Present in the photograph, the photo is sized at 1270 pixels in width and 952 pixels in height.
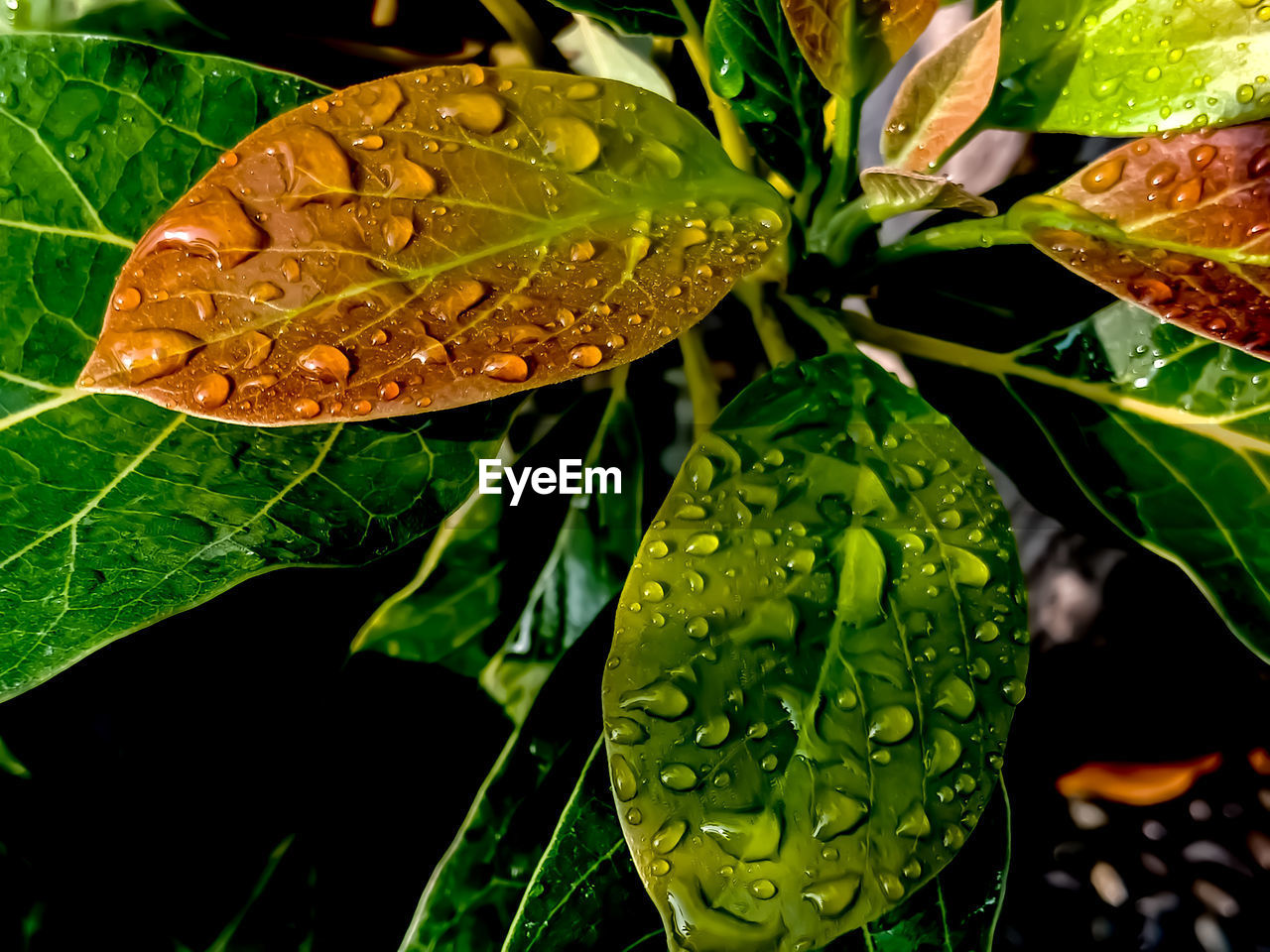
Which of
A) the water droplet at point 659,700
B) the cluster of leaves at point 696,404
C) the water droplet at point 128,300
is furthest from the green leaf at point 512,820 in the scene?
the water droplet at point 128,300

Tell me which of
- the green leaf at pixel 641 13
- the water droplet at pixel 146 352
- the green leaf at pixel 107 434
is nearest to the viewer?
the water droplet at pixel 146 352

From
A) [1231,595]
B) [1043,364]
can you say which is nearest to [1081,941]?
[1231,595]

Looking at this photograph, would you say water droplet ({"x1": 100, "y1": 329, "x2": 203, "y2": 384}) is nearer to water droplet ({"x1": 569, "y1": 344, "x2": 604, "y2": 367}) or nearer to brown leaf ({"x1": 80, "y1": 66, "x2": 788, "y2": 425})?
brown leaf ({"x1": 80, "y1": 66, "x2": 788, "y2": 425})

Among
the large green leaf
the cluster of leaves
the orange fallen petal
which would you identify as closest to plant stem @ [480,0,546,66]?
the cluster of leaves

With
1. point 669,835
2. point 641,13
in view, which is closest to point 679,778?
point 669,835

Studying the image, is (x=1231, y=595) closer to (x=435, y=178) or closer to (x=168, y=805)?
(x=435, y=178)

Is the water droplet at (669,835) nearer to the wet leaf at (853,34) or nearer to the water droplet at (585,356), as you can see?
the water droplet at (585,356)
